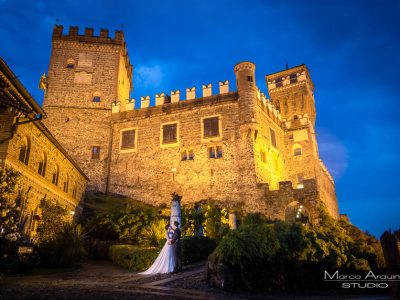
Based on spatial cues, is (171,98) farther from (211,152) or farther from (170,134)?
(211,152)

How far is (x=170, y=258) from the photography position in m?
11.4

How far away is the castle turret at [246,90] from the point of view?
1010 inches

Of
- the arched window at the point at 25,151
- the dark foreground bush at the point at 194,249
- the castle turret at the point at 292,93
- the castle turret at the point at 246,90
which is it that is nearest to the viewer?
the dark foreground bush at the point at 194,249

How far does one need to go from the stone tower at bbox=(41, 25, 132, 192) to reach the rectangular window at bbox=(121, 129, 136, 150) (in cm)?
142

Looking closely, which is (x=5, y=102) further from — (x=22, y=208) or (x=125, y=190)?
(x=125, y=190)

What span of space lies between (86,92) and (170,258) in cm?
2408

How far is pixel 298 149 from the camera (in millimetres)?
31234

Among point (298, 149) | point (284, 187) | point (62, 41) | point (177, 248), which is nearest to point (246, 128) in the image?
point (284, 187)

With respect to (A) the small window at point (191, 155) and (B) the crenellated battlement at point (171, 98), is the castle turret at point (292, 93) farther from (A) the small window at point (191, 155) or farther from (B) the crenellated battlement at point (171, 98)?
(A) the small window at point (191, 155)

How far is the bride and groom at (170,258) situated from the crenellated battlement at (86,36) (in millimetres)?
26503

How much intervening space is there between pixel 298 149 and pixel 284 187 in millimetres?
9546

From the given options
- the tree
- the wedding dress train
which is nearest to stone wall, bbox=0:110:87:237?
the tree

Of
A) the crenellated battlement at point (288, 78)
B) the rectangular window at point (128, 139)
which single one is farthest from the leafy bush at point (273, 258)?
the crenellated battlement at point (288, 78)

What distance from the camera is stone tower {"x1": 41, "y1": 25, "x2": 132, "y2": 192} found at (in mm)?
29109
